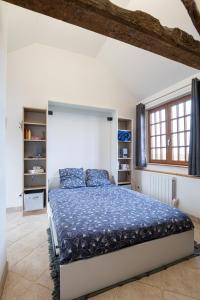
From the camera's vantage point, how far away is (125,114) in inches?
166

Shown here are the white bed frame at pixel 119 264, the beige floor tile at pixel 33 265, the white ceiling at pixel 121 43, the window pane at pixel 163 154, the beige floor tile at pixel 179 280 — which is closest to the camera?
the white bed frame at pixel 119 264

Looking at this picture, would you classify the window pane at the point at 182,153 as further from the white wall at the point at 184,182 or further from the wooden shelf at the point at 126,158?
the wooden shelf at the point at 126,158

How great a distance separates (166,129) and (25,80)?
2.97 meters

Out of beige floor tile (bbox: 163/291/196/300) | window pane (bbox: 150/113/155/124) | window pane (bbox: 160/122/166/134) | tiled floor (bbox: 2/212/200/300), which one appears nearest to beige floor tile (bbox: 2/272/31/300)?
tiled floor (bbox: 2/212/200/300)

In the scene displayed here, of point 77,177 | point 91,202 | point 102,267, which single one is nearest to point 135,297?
point 102,267

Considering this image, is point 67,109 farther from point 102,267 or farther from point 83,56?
point 102,267

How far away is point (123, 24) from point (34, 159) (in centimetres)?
266

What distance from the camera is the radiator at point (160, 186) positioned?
10.3 ft

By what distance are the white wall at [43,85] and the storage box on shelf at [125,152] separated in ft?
1.71

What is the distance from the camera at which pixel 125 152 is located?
413 centimetres

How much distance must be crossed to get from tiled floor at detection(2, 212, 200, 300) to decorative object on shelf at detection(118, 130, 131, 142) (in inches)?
104

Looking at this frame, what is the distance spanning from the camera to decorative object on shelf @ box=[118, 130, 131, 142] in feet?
13.3

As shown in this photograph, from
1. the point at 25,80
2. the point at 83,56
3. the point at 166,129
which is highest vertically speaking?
the point at 83,56

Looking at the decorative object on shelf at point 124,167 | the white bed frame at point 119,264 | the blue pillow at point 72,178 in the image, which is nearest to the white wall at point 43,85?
the blue pillow at point 72,178
